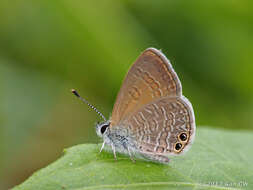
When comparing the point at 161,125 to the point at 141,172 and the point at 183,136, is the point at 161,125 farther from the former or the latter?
the point at 141,172

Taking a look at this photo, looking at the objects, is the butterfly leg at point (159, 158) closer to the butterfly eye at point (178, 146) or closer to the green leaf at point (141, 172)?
the green leaf at point (141, 172)

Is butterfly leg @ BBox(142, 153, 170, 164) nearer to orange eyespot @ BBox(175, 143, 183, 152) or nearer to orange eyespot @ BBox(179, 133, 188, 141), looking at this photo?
orange eyespot @ BBox(175, 143, 183, 152)

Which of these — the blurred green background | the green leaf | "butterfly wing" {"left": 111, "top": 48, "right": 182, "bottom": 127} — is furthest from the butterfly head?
the blurred green background

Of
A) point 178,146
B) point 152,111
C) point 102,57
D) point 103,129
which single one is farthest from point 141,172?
point 102,57

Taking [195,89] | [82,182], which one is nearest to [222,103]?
[195,89]

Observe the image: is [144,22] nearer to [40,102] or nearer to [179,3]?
[179,3]

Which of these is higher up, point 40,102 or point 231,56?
point 231,56
